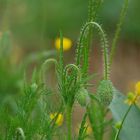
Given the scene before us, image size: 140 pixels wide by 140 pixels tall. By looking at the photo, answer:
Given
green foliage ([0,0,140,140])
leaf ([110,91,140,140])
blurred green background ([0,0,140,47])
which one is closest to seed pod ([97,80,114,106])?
green foliage ([0,0,140,140])

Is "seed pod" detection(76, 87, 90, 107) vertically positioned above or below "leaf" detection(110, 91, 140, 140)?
above

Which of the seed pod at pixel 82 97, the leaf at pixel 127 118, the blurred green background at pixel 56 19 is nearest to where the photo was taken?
the seed pod at pixel 82 97

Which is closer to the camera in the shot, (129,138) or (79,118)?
(129,138)

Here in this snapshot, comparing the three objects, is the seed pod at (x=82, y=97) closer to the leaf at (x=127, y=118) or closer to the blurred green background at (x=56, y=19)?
the leaf at (x=127, y=118)

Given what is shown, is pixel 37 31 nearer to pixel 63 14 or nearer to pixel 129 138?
pixel 63 14

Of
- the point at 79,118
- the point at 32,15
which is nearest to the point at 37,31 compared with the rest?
the point at 32,15

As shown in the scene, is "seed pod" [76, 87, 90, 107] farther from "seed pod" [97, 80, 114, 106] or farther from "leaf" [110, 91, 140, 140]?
"leaf" [110, 91, 140, 140]

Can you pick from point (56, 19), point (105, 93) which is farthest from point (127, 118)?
point (56, 19)

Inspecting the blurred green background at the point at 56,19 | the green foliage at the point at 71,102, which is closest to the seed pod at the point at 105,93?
the green foliage at the point at 71,102

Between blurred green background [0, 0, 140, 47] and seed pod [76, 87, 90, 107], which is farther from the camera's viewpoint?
blurred green background [0, 0, 140, 47]
